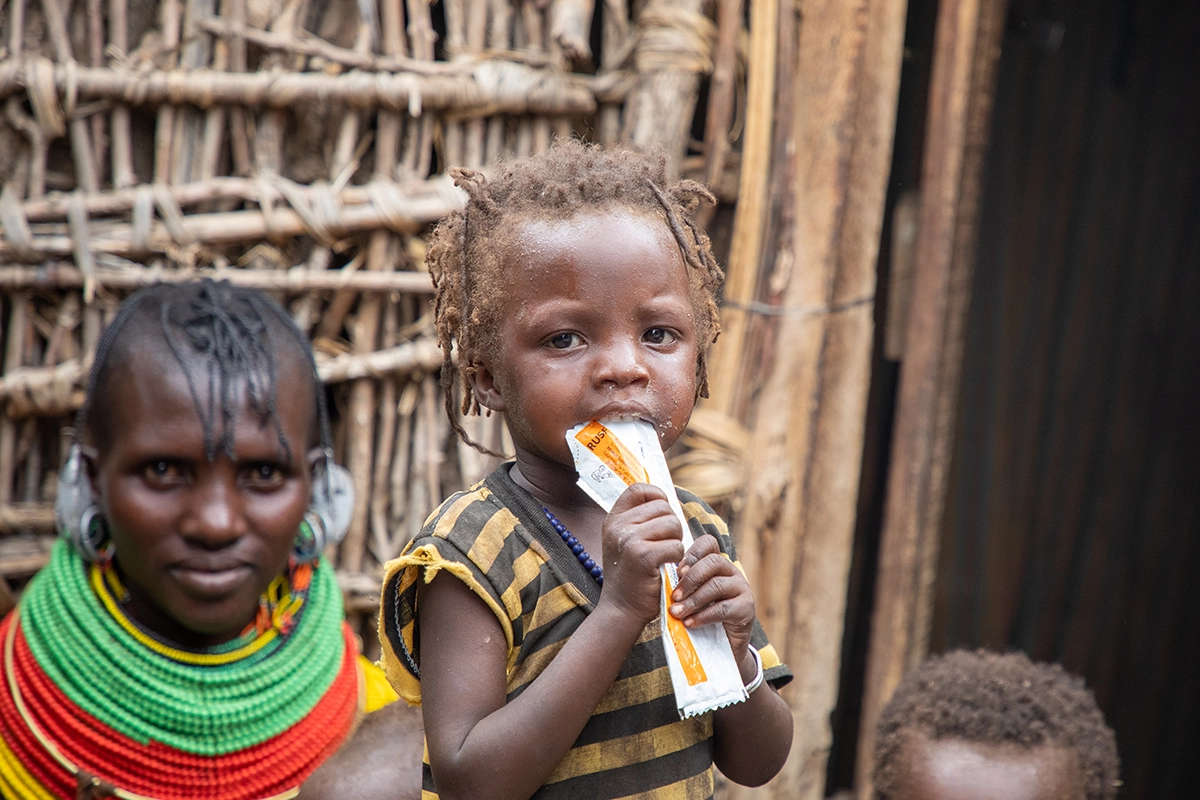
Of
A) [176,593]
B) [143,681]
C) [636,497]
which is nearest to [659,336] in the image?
[636,497]

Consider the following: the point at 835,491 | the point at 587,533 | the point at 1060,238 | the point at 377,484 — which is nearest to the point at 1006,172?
the point at 1060,238

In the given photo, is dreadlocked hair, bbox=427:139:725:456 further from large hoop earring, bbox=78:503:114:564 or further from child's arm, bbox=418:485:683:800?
large hoop earring, bbox=78:503:114:564

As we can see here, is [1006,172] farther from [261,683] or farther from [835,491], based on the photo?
[261,683]

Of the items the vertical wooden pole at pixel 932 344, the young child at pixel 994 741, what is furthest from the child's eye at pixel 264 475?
the vertical wooden pole at pixel 932 344

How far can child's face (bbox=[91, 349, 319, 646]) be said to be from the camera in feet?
6.72

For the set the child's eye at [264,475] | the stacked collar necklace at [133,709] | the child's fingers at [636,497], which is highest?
the child's fingers at [636,497]

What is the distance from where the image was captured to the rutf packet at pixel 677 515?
124 centimetres

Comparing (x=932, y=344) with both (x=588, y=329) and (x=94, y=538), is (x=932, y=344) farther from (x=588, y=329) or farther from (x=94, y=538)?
(x=94, y=538)

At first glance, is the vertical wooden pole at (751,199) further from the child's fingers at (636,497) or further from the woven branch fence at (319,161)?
the child's fingers at (636,497)

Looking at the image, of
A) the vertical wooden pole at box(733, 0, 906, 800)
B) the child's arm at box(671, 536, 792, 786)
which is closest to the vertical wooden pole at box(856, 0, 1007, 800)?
the vertical wooden pole at box(733, 0, 906, 800)

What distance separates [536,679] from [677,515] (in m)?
0.24

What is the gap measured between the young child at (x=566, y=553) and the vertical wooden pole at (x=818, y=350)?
125cm

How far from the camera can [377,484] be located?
8.59ft

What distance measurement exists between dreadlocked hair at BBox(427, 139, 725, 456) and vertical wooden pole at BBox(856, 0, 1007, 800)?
4.76 feet
